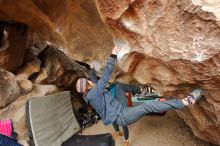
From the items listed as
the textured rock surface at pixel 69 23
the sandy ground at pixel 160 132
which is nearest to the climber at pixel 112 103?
the textured rock surface at pixel 69 23

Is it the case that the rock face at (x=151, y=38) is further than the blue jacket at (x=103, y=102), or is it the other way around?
the blue jacket at (x=103, y=102)

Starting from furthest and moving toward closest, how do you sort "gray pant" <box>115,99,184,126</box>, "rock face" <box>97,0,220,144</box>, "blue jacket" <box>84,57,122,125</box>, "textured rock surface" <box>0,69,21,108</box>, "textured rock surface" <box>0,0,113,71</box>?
"textured rock surface" <box>0,69,21,108</box>, "textured rock surface" <box>0,0,113,71</box>, "blue jacket" <box>84,57,122,125</box>, "gray pant" <box>115,99,184,126</box>, "rock face" <box>97,0,220,144</box>

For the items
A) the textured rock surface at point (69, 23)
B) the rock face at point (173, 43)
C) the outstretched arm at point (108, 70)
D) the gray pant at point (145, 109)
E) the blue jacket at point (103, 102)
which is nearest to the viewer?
the rock face at point (173, 43)

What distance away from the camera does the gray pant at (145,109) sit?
12.0 feet

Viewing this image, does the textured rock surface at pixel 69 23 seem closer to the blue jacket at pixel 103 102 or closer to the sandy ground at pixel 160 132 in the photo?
the blue jacket at pixel 103 102

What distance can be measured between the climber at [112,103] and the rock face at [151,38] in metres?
0.26

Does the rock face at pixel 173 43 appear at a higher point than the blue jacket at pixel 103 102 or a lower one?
higher

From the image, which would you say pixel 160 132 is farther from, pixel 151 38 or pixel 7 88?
pixel 7 88

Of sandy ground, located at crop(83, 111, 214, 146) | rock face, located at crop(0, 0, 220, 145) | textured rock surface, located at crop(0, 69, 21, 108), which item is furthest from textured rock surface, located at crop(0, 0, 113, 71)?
sandy ground, located at crop(83, 111, 214, 146)

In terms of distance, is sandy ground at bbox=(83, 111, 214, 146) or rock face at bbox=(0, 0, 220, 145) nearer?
rock face at bbox=(0, 0, 220, 145)

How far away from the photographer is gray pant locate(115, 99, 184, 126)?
365 cm

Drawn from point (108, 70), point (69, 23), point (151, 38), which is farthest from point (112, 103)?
point (69, 23)

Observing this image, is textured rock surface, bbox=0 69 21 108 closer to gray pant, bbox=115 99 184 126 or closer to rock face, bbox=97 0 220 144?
gray pant, bbox=115 99 184 126

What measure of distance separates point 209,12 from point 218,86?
93cm
